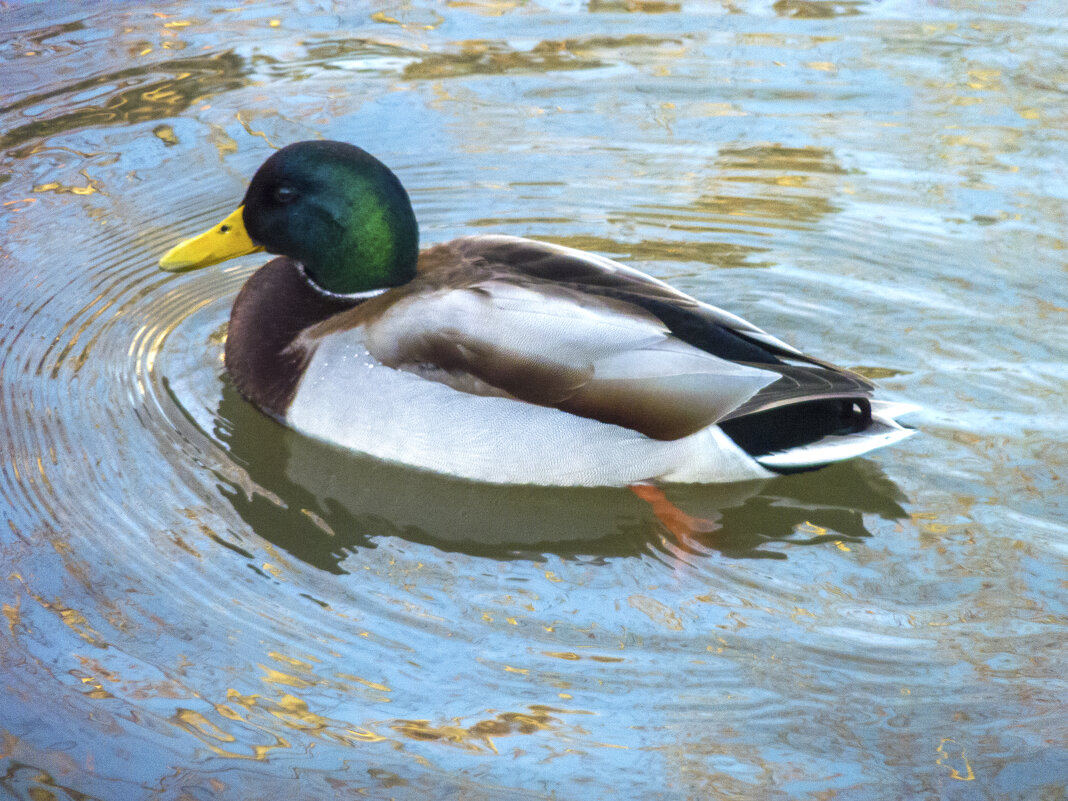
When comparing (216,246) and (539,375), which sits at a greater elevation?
(216,246)

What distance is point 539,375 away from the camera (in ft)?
13.5

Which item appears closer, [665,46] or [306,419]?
[306,419]

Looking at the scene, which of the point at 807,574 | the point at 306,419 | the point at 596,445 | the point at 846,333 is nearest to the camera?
the point at 807,574

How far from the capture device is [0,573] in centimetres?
393

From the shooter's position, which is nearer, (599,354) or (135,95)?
(599,354)

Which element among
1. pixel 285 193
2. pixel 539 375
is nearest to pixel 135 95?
pixel 285 193

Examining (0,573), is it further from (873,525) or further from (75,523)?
(873,525)

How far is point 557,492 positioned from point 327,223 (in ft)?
→ 4.20

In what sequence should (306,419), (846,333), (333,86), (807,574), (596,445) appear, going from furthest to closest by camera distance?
(333,86) → (846,333) → (306,419) → (596,445) → (807,574)

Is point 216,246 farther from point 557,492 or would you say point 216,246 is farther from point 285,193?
point 557,492

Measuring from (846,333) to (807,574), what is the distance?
1452 mm

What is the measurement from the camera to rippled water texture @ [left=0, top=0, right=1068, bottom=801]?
3.29m

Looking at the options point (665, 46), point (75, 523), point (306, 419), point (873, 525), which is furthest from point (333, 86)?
point (873, 525)

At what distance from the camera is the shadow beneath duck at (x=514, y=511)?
4.14 metres
